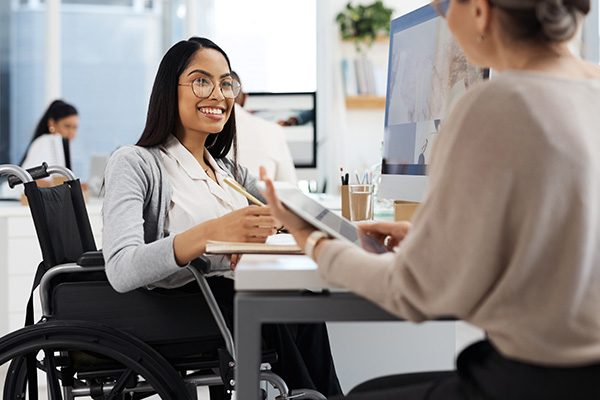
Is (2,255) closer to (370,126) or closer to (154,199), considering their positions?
(154,199)

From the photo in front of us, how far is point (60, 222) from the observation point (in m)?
1.76

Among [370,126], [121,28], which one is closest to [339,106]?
[370,126]

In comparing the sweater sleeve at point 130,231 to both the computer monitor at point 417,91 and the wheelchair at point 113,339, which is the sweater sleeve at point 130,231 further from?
the computer monitor at point 417,91

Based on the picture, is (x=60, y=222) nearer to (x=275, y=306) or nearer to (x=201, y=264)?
(x=201, y=264)

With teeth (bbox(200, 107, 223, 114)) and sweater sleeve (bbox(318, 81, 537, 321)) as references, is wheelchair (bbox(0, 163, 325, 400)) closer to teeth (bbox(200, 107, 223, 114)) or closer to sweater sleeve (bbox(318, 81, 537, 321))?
teeth (bbox(200, 107, 223, 114))

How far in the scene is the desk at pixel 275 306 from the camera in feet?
3.21

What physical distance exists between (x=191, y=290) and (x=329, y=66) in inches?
173

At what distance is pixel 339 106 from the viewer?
19.2 ft

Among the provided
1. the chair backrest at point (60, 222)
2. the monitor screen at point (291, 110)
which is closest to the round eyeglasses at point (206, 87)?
the chair backrest at point (60, 222)

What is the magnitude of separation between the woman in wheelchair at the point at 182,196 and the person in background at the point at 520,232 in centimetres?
66

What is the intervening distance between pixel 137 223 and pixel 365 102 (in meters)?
4.40

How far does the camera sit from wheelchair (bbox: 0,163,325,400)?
4.69ft

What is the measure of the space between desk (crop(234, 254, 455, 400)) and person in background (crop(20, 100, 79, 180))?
355 centimetres

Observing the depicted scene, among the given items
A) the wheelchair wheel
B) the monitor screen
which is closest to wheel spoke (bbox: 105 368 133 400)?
the wheelchair wheel
